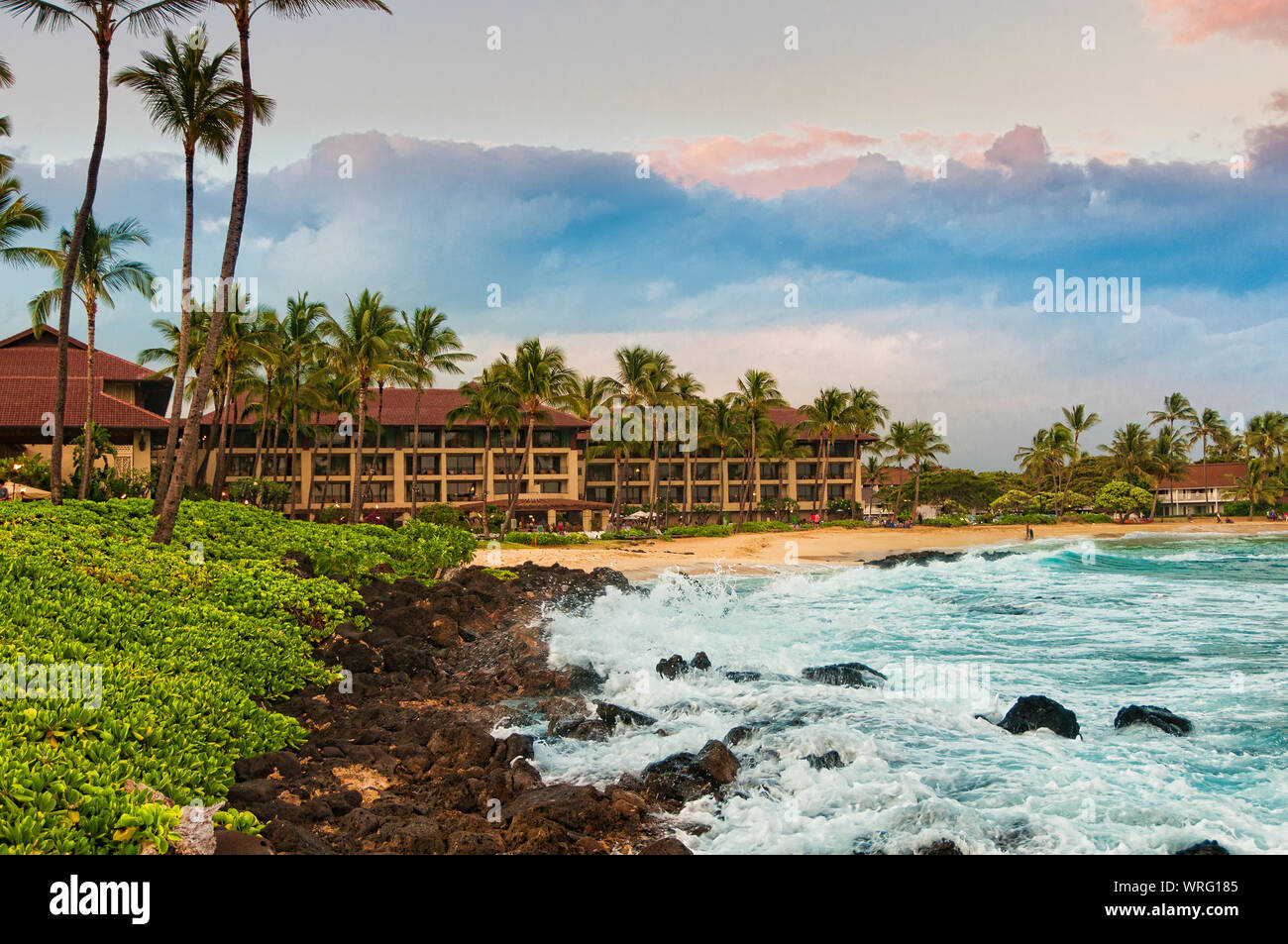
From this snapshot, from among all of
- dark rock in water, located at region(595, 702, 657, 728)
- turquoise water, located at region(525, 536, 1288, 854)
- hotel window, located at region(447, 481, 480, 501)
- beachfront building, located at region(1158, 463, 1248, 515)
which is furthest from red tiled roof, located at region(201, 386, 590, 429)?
beachfront building, located at region(1158, 463, 1248, 515)

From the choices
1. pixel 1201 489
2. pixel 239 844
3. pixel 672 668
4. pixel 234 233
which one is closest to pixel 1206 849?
pixel 239 844

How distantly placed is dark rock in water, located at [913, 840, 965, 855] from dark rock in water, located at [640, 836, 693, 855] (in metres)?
2.30

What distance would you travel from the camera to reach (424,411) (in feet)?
223

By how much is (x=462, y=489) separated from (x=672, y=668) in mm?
55956

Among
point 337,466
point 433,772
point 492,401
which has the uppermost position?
point 492,401

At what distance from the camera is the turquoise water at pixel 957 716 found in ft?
27.1

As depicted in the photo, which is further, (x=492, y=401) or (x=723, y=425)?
(x=723, y=425)

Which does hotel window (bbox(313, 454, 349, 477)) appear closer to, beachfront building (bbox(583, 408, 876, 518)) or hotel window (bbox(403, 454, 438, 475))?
hotel window (bbox(403, 454, 438, 475))

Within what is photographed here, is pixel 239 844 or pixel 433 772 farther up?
pixel 239 844

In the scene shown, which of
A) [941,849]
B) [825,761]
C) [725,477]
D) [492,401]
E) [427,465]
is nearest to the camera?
[941,849]

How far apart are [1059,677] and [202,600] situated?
15421 mm

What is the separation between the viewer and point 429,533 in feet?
99.4

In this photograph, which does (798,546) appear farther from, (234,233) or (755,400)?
(234,233)
